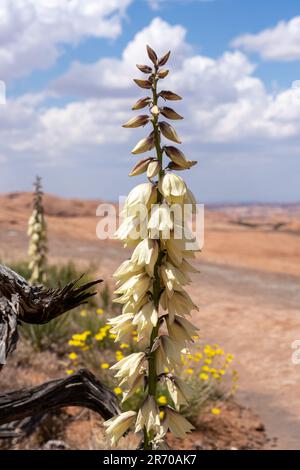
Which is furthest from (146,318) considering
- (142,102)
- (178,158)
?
(142,102)

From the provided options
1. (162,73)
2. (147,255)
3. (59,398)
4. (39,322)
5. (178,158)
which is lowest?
(59,398)

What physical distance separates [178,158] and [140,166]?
16 cm

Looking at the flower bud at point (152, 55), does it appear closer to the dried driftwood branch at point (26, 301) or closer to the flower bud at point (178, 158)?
the flower bud at point (178, 158)

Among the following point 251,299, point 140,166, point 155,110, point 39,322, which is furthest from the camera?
point 251,299

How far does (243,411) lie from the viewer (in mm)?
7176

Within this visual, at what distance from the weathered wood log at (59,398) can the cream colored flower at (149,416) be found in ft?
2.68

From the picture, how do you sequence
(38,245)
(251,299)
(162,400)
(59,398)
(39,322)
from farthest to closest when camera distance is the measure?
(251,299) < (38,245) < (162,400) < (59,398) < (39,322)

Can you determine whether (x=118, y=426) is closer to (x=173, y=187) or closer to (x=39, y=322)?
(x=39, y=322)

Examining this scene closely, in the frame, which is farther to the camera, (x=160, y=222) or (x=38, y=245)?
(x=38, y=245)

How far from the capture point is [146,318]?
2.48 meters

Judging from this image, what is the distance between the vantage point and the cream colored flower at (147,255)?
2.42m
